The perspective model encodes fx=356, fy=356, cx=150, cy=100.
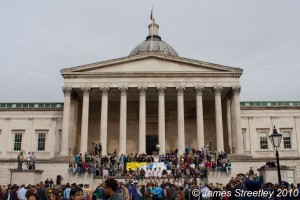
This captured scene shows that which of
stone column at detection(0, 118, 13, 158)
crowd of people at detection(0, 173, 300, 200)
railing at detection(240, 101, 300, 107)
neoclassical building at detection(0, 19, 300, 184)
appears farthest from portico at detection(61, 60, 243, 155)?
crowd of people at detection(0, 173, 300, 200)

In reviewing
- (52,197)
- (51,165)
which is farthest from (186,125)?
(52,197)

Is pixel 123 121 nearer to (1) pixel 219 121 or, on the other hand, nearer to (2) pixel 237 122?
(1) pixel 219 121

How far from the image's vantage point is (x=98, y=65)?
4459cm

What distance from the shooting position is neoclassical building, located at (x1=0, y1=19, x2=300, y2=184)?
42781mm

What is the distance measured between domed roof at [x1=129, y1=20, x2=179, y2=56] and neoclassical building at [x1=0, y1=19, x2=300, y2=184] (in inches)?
592

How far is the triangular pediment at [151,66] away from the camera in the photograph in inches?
1750

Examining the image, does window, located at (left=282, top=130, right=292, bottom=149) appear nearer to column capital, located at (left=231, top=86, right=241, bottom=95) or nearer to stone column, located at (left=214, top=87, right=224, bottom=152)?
column capital, located at (left=231, top=86, right=241, bottom=95)

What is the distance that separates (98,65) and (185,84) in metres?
11.1

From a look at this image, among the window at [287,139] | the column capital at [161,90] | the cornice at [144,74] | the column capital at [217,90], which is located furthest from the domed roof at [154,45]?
the window at [287,139]

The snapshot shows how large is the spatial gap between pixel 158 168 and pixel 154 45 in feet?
107

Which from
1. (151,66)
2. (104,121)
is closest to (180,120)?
(151,66)

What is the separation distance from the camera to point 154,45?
6400 cm

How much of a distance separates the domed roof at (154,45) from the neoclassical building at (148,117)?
15.0 metres

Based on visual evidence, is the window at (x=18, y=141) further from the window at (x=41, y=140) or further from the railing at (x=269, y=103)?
the railing at (x=269, y=103)
